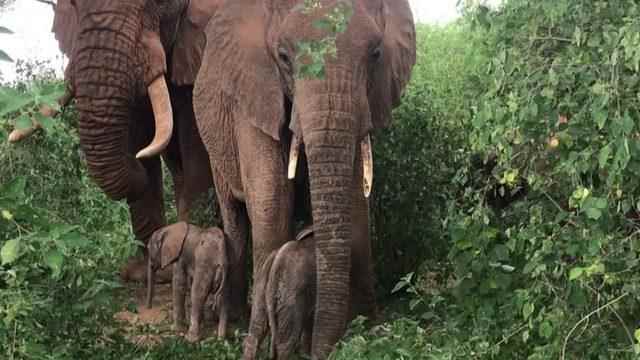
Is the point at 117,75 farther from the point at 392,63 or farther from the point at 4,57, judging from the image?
the point at 4,57

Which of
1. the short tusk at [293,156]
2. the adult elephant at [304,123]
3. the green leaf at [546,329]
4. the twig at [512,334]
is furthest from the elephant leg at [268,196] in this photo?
the green leaf at [546,329]

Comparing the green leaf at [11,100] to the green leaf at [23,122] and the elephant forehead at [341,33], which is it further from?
the elephant forehead at [341,33]

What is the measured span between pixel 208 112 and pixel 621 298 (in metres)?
2.99

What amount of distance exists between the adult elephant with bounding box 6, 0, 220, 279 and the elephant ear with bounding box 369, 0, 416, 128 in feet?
4.29

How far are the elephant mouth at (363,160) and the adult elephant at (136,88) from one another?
1112 mm

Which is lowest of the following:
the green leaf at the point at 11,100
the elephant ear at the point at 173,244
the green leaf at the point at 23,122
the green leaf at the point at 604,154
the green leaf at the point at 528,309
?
the green leaf at the point at 528,309

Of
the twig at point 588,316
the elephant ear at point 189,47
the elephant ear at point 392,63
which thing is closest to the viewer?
the twig at point 588,316

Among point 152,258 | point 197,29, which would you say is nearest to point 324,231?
point 152,258

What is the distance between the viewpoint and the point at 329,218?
539cm

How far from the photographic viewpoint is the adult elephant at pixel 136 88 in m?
6.63

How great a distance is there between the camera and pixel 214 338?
6.04 metres

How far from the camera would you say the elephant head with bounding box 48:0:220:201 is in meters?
6.62

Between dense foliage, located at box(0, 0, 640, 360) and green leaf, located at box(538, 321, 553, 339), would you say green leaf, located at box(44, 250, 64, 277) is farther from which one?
green leaf, located at box(538, 321, 553, 339)

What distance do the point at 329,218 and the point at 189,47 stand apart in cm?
251
